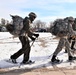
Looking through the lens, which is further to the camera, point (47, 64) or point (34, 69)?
point (47, 64)

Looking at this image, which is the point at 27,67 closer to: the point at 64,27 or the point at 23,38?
the point at 23,38

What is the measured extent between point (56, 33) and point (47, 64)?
1.27m

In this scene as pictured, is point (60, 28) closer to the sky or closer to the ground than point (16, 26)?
closer to the ground

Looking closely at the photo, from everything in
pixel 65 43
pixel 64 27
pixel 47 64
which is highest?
pixel 64 27

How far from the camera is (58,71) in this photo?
8797mm

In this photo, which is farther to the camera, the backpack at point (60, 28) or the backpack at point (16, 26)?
the backpack at point (60, 28)

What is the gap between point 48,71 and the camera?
8820 mm

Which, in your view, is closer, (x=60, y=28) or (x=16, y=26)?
(x=16, y=26)

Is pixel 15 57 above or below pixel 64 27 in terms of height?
below

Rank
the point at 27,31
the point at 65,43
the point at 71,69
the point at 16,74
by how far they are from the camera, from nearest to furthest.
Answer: the point at 16,74
the point at 71,69
the point at 27,31
the point at 65,43

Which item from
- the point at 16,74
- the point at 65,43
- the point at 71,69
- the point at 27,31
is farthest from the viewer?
the point at 65,43

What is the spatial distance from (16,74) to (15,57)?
7.25 feet

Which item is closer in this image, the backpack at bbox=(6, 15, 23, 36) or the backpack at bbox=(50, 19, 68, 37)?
the backpack at bbox=(6, 15, 23, 36)

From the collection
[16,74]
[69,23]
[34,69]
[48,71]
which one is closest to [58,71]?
[48,71]
